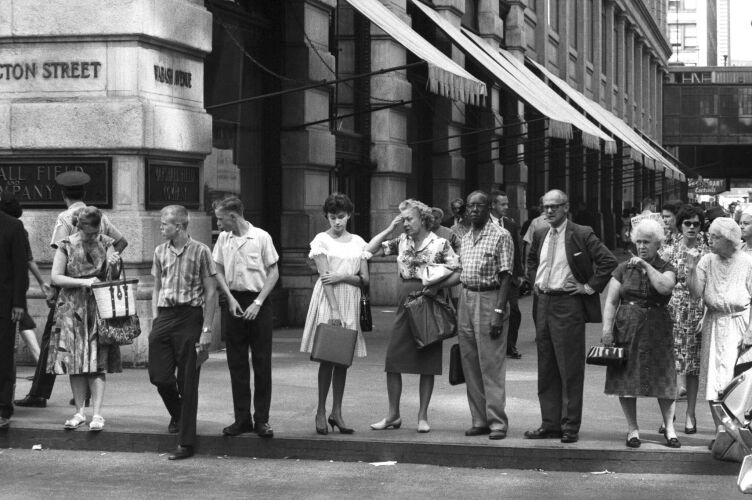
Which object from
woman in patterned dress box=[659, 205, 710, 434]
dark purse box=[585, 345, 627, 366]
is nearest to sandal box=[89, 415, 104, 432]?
dark purse box=[585, 345, 627, 366]

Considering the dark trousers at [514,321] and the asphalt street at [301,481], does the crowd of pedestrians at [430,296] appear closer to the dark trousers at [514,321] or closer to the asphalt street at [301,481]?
the asphalt street at [301,481]

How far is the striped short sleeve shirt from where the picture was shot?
30.7ft

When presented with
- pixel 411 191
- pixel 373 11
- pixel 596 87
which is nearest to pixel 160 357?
pixel 373 11

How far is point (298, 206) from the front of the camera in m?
17.7

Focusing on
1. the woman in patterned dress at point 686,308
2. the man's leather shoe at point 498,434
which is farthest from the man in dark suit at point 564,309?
the woman in patterned dress at point 686,308

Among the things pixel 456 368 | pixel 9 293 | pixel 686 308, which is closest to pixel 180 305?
pixel 9 293

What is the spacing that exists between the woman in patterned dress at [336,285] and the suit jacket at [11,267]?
2199 millimetres

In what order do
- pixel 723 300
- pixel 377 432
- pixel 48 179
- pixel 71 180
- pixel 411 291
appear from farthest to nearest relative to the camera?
pixel 48 179
pixel 71 180
pixel 411 291
pixel 377 432
pixel 723 300

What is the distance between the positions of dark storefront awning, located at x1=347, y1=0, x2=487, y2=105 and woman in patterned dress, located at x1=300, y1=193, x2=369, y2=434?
562 centimetres

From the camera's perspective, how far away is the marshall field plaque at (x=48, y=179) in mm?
13172

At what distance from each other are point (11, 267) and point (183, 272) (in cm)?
154

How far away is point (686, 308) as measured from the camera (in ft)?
34.1

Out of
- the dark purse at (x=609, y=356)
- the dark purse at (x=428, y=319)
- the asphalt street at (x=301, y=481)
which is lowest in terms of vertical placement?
the asphalt street at (x=301, y=481)

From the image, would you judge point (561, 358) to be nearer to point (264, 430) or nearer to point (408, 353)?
point (408, 353)
